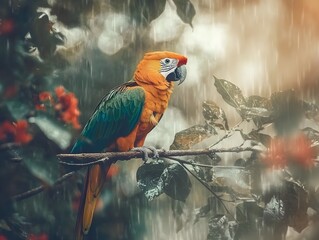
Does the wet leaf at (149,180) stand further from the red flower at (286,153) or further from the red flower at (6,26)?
the red flower at (6,26)

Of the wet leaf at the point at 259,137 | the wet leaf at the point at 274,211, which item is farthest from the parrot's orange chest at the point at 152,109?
Result: the wet leaf at the point at 274,211

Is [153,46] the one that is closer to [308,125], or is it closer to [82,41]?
[82,41]

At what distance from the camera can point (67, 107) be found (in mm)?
1278

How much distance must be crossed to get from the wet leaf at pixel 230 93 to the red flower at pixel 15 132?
0.44 metres

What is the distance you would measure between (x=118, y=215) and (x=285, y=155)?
396 mm

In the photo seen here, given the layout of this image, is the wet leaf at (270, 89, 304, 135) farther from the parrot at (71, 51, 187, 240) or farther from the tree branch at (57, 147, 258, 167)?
the parrot at (71, 51, 187, 240)

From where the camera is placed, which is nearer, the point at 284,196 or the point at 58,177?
the point at 58,177

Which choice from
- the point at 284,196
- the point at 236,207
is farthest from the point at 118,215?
the point at 284,196

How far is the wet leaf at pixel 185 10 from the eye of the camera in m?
1.41

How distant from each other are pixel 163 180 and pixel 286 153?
0.28 m

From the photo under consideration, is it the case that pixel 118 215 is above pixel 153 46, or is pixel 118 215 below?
below

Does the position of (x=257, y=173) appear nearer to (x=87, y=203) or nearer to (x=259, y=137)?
(x=259, y=137)

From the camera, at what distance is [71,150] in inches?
51.3

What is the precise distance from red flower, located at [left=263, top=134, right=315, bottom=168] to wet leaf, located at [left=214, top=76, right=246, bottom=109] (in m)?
0.11
